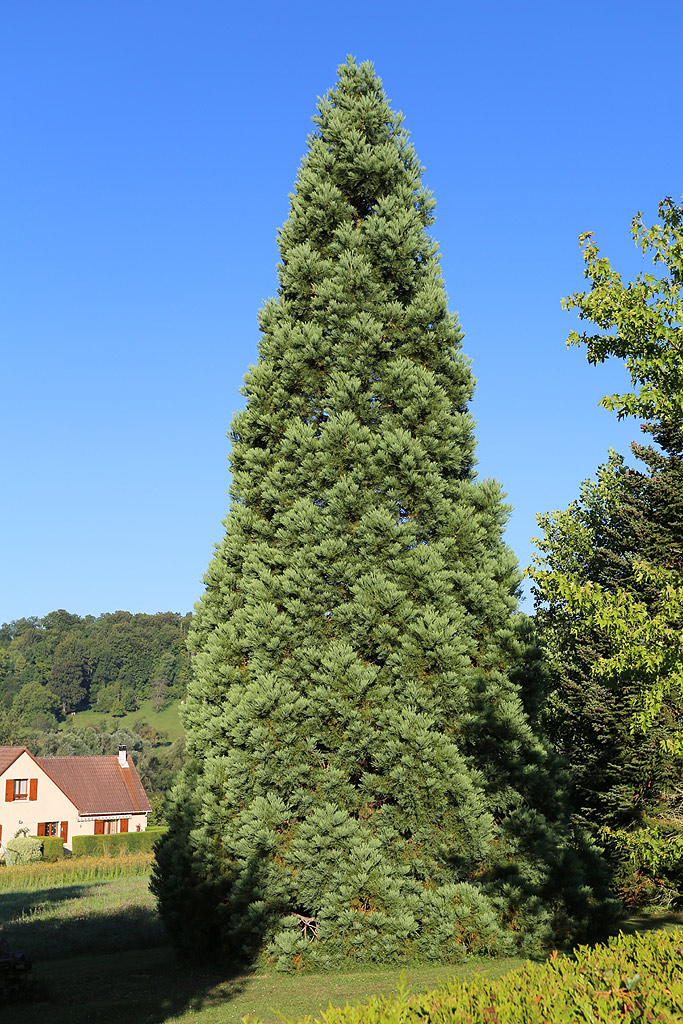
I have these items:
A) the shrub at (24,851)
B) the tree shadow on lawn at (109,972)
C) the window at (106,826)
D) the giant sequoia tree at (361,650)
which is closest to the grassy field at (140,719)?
the window at (106,826)

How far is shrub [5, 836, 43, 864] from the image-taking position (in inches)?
1800

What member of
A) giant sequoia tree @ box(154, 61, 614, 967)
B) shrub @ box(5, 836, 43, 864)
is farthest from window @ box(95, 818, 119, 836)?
giant sequoia tree @ box(154, 61, 614, 967)

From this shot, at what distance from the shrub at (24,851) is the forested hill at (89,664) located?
101774 mm

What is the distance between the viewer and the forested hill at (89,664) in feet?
510

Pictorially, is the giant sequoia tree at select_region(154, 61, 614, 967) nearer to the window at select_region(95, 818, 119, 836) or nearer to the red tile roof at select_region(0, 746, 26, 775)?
the red tile roof at select_region(0, 746, 26, 775)

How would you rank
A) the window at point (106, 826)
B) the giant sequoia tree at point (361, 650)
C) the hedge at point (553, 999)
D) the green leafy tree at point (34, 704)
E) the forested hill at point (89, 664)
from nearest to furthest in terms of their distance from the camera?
the hedge at point (553, 999), the giant sequoia tree at point (361, 650), the window at point (106, 826), the green leafy tree at point (34, 704), the forested hill at point (89, 664)

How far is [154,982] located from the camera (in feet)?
39.7

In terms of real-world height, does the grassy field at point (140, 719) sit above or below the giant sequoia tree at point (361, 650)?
above

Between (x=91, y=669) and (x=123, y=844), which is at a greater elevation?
(x=91, y=669)

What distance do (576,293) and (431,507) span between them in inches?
161

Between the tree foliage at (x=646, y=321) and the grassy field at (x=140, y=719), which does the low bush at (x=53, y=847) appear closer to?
the tree foliage at (x=646, y=321)

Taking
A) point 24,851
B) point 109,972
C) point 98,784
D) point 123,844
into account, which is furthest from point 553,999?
point 98,784

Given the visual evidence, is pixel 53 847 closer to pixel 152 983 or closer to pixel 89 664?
pixel 152 983

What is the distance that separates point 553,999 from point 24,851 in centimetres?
4765
